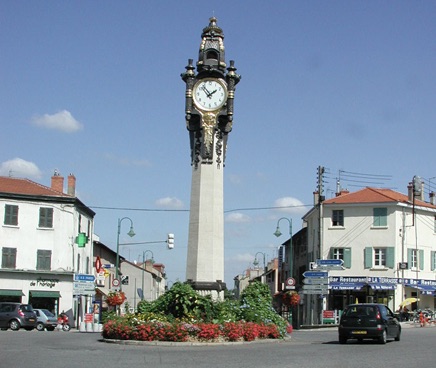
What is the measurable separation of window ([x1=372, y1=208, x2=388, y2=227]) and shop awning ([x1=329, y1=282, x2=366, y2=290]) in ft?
16.3

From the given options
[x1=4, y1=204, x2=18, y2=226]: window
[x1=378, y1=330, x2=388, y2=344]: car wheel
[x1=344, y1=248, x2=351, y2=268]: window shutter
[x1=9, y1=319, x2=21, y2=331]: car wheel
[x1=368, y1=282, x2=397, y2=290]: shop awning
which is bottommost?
[x1=9, y1=319, x2=21, y2=331]: car wheel

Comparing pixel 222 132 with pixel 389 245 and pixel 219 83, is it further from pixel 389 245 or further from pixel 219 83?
pixel 389 245

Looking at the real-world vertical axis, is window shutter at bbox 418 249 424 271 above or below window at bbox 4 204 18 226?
below

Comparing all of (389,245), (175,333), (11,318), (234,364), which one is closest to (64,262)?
(11,318)

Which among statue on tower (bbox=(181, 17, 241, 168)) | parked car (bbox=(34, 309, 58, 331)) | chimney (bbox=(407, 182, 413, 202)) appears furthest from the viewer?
chimney (bbox=(407, 182, 413, 202))

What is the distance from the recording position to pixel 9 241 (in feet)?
175

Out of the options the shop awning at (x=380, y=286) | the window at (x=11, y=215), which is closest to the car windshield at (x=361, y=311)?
the shop awning at (x=380, y=286)

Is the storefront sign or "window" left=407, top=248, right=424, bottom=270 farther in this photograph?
"window" left=407, top=248, right=424, bottom=270

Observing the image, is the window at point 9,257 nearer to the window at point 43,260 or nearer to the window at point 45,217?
the window at point 43,260

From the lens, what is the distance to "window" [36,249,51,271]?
53.9 m

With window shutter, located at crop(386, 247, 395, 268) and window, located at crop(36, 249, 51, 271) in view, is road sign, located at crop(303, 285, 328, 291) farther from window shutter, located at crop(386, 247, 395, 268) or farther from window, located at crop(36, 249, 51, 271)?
window, located at crop(36, 249, 51, 271)

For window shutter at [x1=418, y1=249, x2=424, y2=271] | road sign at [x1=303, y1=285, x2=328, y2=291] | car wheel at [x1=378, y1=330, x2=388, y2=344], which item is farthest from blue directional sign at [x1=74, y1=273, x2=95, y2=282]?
window shutter at [x1=418, y1=249, x2=424, y2=271]

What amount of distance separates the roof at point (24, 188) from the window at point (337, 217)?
21.5m

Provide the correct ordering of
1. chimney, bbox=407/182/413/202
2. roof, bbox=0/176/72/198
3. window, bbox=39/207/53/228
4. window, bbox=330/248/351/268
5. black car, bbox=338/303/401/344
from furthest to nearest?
chimney, bbox=407/182/413/202, window, bbox=330/248/351/268, window, bbox=39/207/53/228, roof, bbox=0/176/72/198, black car, bbox=338/303/401/344
